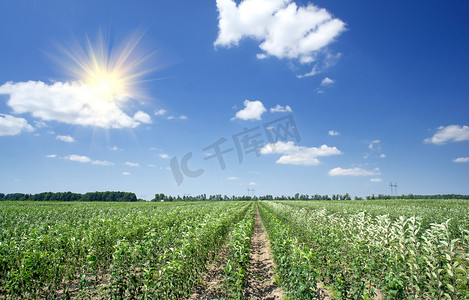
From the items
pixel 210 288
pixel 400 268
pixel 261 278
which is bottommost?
pixel 261 278

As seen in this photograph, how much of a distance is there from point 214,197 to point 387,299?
18793 cm

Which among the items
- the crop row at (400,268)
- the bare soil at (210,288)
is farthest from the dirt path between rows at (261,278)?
the crop row at (400,268)

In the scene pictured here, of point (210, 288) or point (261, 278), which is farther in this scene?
point (261, 278)

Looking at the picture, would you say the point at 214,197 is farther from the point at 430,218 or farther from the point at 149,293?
the point at 149,293

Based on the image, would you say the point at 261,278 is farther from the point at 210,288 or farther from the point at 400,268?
the point at 400,268

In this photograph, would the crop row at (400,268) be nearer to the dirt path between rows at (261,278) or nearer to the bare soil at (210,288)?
the dirt path between rows at (261,278)

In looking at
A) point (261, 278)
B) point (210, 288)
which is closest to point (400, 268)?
point (261, 278)

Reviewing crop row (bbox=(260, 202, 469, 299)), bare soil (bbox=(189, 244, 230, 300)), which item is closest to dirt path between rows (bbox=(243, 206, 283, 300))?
bare soil (bbox=(189, 244, 230, 300))

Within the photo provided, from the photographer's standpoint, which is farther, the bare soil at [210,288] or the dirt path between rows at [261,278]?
the dirt path between rows at [261,278]

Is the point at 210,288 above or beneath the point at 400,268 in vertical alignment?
beneath

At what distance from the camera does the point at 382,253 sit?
6531mm

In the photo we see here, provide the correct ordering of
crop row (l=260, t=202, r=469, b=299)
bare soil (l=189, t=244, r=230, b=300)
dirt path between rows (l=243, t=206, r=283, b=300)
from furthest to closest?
dirt path between rows (l=243, t=206, r=283, b=300) < bare soil (l=189, t=244, r=230, b=300) < crop row (l=260, t=202, r=469, b=299)

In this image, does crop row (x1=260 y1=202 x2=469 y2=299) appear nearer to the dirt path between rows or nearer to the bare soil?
the dirt path between rows

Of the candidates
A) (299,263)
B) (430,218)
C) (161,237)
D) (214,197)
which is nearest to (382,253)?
(299,263)
